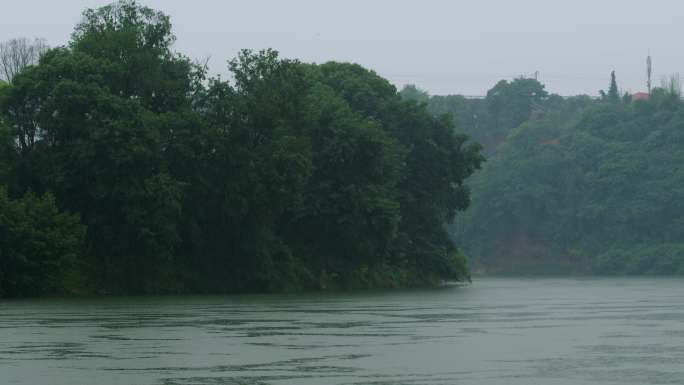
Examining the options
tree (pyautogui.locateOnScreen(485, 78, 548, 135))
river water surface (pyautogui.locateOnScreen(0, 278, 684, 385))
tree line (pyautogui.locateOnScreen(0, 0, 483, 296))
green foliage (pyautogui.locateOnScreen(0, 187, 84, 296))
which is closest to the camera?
river water surface (pyautogui.locateOnScreen(0, 278, 684, 385))

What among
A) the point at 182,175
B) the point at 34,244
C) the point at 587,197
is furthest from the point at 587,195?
the point at 34,244

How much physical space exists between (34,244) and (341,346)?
97.9 feet

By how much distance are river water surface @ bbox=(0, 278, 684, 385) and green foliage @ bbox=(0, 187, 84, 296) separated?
10.5m

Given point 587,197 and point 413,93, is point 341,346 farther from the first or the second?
point 413,93

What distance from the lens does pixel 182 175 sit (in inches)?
2452

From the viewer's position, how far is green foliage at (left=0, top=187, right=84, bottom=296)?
5241 centimetres

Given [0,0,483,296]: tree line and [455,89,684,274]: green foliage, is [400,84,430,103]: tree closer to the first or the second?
[455,89,684,274]: green foliage

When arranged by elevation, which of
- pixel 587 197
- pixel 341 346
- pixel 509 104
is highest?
pixel 509 104

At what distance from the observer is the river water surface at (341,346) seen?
65.1 feet

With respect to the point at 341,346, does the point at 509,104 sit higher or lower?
higher

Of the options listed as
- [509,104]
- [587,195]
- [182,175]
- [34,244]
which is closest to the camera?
[34,244]

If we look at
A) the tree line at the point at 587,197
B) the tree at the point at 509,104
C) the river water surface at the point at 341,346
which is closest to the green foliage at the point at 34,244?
the river water surface at the point at 341,346

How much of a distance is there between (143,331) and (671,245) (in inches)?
4097

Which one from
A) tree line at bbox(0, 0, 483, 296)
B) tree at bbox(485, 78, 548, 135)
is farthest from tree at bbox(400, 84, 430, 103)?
tree line at bbox(0, 0, 483, 296)
